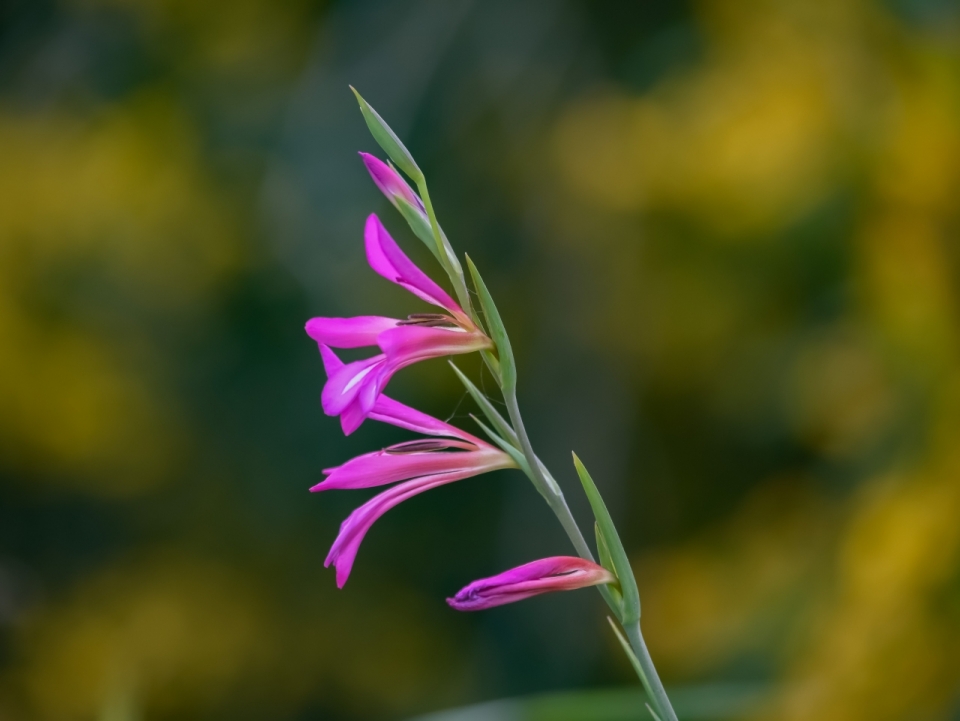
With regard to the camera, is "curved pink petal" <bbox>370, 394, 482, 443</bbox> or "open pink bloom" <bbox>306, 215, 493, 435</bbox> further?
"curved pink petal" <bbox>370, 394, 482, 443</bbox>

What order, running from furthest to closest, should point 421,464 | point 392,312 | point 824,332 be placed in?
point 392,312
point 824,332
point 421,464

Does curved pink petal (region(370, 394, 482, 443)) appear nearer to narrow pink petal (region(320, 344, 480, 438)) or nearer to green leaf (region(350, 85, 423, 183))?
Answer: narrow pink petal (region(320, 344, 480, 438))

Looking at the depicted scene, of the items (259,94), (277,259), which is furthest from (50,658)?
(259,94)

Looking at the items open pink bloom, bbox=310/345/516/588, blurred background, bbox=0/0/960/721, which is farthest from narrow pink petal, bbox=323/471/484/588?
blurred background, bbox=0/0/960/721

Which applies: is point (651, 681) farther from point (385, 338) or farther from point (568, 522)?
point (385, 338)

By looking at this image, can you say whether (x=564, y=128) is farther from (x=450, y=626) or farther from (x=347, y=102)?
(x=450, y=626)

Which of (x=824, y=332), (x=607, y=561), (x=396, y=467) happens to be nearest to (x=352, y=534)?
(x=396, y=467)
